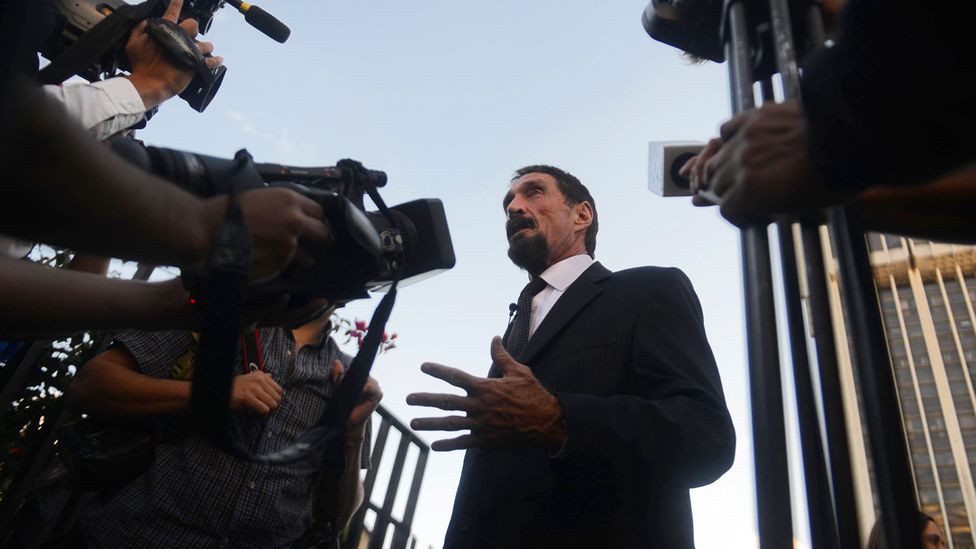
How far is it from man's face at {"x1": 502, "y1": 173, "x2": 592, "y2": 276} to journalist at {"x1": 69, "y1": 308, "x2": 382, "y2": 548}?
1.13 meters

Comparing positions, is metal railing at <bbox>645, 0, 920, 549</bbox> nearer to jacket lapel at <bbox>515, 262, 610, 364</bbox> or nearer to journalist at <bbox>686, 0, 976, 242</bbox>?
journalist at <bbox>686, 0, 976, 242</bbox>

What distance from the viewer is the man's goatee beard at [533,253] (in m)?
2.91

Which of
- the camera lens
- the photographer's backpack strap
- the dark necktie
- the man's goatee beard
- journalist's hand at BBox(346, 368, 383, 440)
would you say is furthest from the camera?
the man's goatee beard

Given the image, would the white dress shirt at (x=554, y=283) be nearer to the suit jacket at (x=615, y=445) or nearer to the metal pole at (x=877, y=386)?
the suit jacket at (x=615, y=445)

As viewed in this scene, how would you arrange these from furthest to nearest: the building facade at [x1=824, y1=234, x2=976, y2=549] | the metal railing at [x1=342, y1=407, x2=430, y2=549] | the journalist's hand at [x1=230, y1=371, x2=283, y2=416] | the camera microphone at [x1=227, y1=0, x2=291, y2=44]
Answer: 1. the building facade at [x1=824, y1=234, x2=976, y2=549]
2. the metal railing at [x1=342, y1=407, x2=430, y2=549]
3. the camera microphone at [x1=227, y1=0, x2=291, y2=44]
4. the journalist's hand at [x1=230, y1=371, x2=283, y2=416]

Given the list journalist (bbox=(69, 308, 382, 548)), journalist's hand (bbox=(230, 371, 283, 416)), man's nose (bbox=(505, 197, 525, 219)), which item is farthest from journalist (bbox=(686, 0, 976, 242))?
man's nose (bbox=(505, 197, 525, 219))

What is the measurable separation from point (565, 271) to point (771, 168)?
72.9 inches

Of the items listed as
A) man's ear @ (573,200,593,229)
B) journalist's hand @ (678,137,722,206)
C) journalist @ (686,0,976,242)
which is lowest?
journalist @ (686,0,976,242)

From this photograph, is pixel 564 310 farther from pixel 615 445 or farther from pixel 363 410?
pixel 363 410

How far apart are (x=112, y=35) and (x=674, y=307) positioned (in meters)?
2.00

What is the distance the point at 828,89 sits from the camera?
729mm

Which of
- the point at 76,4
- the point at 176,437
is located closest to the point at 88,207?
the point at 176,437

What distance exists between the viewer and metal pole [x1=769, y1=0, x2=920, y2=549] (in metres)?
0.66

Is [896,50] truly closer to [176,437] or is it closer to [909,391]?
[176,437]
